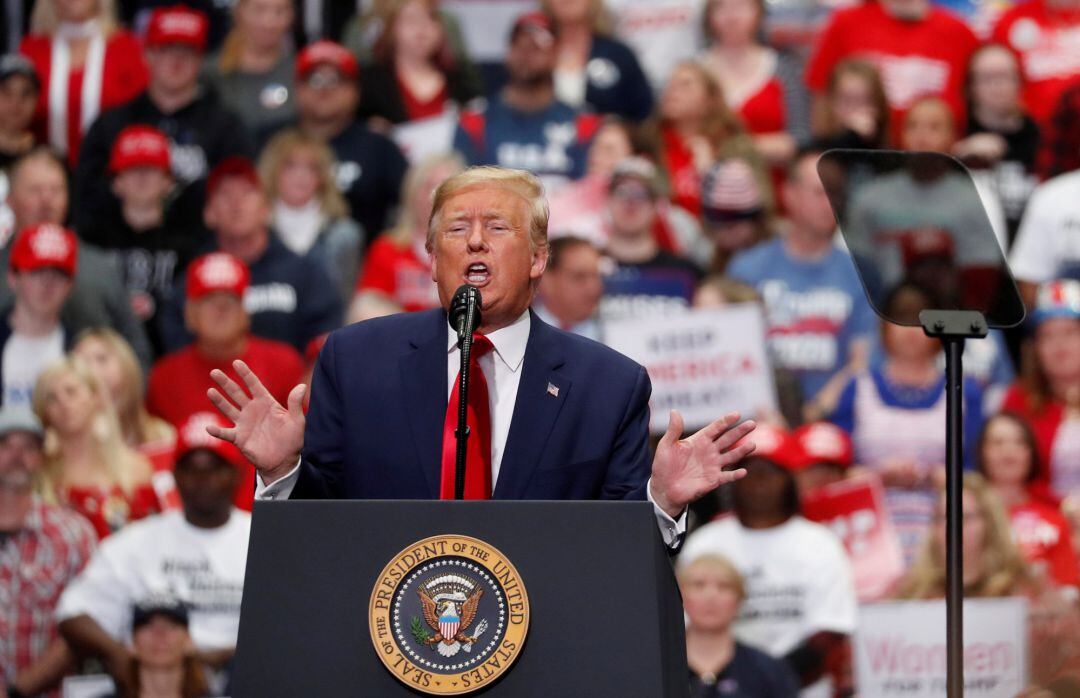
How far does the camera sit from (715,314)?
8.19 metres

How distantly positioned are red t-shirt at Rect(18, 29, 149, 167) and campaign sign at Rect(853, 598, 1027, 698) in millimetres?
4985

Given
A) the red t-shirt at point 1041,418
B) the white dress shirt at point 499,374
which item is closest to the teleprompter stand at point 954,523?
the white dress shirt at point 499,374

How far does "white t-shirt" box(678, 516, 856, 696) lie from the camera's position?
707 cm

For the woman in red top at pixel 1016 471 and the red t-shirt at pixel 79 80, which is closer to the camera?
the woman in red top at pixel 1016 471

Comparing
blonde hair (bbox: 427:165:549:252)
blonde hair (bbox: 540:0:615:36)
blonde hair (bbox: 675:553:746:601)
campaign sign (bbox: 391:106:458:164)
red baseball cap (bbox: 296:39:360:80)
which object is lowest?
blonde hair (bbox: 675:553:746:601)

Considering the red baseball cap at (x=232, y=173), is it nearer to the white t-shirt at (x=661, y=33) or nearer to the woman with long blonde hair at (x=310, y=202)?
the woman with long blonde hair at (x=310, y=202)

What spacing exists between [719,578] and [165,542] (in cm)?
208

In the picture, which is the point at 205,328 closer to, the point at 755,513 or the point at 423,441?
the point at 755,513

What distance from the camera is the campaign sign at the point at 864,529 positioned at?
24.3 ft

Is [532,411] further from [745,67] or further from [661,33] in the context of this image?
[661,33]

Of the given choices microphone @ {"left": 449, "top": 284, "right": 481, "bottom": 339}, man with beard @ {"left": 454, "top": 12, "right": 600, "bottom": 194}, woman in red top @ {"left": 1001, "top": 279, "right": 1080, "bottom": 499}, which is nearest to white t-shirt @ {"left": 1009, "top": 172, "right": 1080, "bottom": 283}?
woman in red top @ {"left": 1001, "top": 279, "right": 1080, "bottom": 499}

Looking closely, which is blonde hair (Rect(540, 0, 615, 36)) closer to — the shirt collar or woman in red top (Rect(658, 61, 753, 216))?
woman in red top (Rect(658, 61, 753, 216))

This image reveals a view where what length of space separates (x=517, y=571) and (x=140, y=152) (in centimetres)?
632

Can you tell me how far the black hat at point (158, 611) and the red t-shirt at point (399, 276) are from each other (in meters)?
2.05
